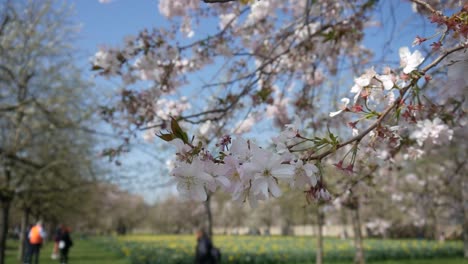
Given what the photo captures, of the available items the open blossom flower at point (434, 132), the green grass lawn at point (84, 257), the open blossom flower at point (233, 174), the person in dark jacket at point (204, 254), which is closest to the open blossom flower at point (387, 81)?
the open blossom flower at point (233, 174)

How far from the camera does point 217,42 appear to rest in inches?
145

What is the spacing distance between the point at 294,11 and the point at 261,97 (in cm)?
299

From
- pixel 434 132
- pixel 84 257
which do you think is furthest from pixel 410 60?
pixel 84 257

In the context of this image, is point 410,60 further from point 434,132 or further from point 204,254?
point 204,254

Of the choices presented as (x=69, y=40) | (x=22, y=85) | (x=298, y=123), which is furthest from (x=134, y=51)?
(x=69, y=40)

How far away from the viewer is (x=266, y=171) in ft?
3.37

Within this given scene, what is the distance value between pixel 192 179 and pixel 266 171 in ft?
0.64

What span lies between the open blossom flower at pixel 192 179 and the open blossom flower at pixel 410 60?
0.73 metres

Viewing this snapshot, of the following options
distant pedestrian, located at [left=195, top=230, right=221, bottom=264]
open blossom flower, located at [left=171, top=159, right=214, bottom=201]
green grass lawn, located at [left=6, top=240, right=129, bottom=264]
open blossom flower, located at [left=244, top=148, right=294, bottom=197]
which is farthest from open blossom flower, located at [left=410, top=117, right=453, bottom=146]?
green grass lawn, located at [left=6, top=240, right=129, bottom=264]

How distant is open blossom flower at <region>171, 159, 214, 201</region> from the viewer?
3.36ft

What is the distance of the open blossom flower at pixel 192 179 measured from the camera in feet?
3.36

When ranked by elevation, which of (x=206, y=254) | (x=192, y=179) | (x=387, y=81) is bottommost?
(x=206, y=254)

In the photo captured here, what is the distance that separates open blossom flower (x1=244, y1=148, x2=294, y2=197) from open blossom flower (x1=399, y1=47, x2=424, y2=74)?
0.57 metres

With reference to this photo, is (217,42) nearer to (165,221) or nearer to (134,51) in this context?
(134,51)
